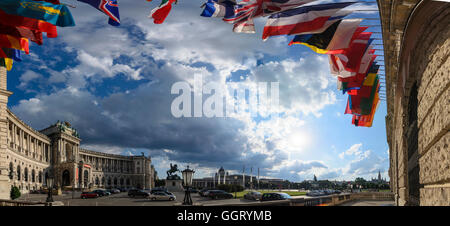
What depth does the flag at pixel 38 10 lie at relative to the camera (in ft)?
55.8

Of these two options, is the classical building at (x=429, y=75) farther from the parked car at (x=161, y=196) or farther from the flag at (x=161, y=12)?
the parked car at (x=161, y=196)

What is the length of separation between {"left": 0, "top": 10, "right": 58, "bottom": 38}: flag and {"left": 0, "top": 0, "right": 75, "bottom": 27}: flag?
383mm

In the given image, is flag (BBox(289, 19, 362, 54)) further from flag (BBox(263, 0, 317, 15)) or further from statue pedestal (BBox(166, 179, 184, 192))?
statue pedestal (BBox(166, 179, 184, 192))

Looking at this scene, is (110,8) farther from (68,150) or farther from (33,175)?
(68,150)

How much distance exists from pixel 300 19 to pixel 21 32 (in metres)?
13.8

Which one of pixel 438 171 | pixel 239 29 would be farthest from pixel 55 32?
pixel 438 171

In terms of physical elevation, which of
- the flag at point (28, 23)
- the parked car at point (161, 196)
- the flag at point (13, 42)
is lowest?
A: the parked car at point (161, 196)

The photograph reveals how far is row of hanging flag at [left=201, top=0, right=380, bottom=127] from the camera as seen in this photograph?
13.4m

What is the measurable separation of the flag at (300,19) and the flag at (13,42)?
44.1 ft

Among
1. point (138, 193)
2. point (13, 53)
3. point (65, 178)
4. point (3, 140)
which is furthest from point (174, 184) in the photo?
point (13, 53)

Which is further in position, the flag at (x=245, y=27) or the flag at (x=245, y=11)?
the flag at (x=245, y=27)

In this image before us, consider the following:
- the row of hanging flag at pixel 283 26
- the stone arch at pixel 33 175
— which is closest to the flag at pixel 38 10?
the row of hanging flag at pixel 283 26

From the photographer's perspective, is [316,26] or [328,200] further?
[328,200]

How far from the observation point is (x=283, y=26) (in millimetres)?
13789
